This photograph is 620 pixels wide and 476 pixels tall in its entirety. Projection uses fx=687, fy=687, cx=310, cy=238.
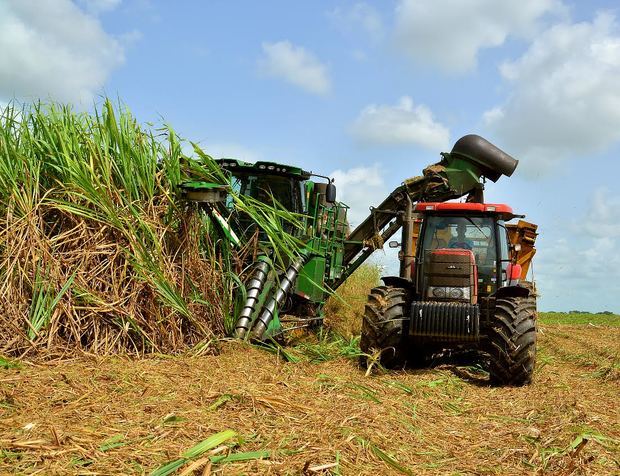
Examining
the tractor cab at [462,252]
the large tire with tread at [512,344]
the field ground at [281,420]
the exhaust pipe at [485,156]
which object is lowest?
the field ground at [281,420]

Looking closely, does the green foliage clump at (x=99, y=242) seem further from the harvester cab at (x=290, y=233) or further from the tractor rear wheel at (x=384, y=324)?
the tractor rear wheel at (x=384, y=324)

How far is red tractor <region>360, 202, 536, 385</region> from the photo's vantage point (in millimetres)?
7027

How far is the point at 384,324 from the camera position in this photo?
24.2ft

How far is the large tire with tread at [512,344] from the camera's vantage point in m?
6.90

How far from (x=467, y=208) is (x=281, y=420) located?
14.8ft

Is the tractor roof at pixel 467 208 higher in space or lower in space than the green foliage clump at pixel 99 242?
higher

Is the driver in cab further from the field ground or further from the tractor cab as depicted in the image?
the field ground

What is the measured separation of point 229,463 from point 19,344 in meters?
3.41

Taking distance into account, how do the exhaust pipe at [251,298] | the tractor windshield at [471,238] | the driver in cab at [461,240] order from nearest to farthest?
the exhaust pipe at [251,298] → the tractor windshield at [471,238] → the driver in cab at [461,240]

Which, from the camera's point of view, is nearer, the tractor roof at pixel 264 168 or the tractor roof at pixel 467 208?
the tractor roof at pixel 467 208

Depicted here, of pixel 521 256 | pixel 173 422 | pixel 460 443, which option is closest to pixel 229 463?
pixel 173 422

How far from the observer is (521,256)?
1139cm

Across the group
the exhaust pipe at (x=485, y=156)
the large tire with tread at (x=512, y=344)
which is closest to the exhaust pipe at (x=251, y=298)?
the large tire with tread at (x=512, y=344)

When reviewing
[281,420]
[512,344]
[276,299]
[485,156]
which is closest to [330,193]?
[276,299]
